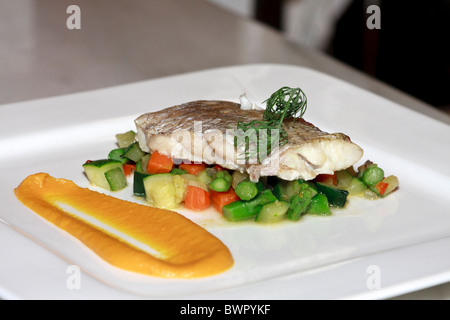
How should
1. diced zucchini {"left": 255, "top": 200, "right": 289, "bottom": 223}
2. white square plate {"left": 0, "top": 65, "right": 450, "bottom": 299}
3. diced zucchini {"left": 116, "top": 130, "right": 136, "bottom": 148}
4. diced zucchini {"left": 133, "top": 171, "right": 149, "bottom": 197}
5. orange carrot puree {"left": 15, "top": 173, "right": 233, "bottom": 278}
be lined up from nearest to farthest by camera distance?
1. white square plate {"left": 0, "top": 65, "right": 450, "bottom": 299}
2. orange carrot puree {"left": 15, "top": 173, "right": 233, "bottom": 278}
3. diced zucchini {"left": 255, "top": 200, "right": 289, "bottom": 223}
4. diced zucchini {"left": 133, "top": 171, "right": 149, "bottom": 197}
5. diced zucchini {"left": 116, "top": 130, "right": 136, "bottom": 148}

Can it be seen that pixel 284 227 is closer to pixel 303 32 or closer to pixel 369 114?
pixel 369 114

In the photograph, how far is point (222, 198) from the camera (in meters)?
3.59

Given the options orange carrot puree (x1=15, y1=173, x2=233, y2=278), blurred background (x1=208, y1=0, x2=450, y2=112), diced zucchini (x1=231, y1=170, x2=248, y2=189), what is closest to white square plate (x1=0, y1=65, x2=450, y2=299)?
orange carrot puree (x1=15, y1=173, x2=233, y2=278)

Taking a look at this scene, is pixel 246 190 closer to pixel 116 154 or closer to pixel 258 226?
pixel 258 226

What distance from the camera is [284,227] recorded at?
343cm

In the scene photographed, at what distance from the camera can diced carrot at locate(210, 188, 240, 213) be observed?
3582mm

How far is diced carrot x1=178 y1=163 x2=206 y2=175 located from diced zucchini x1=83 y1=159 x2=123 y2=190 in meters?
0.38

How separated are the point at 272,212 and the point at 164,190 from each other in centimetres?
57

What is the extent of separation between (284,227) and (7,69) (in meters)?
3.44

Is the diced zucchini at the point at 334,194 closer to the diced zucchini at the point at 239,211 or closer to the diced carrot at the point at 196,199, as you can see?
the diced zucchini at the point at 239,211

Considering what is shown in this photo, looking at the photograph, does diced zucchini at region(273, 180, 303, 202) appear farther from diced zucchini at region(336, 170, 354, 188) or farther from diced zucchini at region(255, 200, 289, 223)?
diced zucchini at region(336, 170, 354, 188)

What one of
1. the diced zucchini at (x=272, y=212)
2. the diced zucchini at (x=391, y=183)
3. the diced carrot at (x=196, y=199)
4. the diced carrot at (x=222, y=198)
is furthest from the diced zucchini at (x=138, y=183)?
the diced zucchini at (x=391, y=183)

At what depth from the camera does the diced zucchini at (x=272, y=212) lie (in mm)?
3453

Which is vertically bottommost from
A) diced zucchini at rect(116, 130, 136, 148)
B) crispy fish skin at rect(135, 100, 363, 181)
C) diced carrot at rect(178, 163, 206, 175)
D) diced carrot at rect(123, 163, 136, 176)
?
diced carrot at rect(123, 163, 136, 176)
